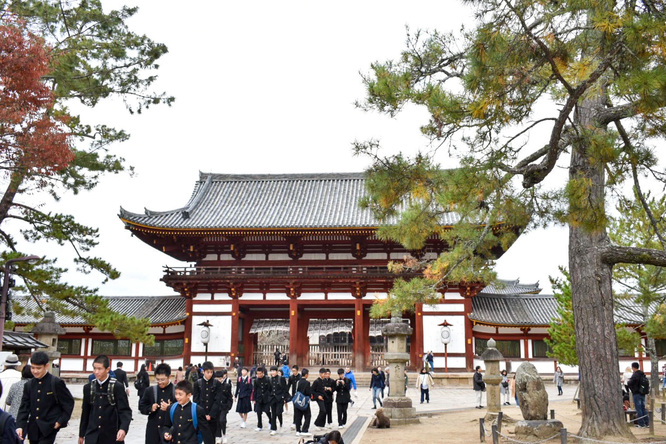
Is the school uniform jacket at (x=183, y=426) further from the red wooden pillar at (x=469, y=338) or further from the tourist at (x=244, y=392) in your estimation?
the red wooden pillar at (x=469, y=338)

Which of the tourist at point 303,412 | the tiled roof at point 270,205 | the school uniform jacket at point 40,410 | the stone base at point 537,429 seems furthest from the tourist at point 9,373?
the tiled roof at point 270,205

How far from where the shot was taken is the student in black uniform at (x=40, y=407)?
612 cm

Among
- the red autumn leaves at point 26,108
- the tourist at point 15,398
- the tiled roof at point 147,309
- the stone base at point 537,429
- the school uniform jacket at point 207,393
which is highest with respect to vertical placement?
the red autumn leaves at point 26,108

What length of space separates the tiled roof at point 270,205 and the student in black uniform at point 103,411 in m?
16.6

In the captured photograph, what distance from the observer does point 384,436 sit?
11.0m

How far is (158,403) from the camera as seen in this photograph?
6648 millimetres

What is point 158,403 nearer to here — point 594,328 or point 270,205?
point 594,328

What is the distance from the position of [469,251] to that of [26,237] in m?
10.7

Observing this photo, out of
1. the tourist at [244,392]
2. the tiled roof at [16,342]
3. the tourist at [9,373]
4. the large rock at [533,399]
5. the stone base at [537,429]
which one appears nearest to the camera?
the tourist at [9,373]

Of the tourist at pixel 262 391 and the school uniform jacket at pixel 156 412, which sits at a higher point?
the school uniform jacket at pixel 156 412

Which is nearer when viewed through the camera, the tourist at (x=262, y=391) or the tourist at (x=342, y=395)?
the tourist at (x=262, y=391)

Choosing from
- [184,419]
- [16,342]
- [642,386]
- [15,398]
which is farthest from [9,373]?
[642,386]

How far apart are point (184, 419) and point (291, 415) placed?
9.48 meters

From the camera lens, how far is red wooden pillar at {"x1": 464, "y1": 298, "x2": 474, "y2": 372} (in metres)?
23.8
